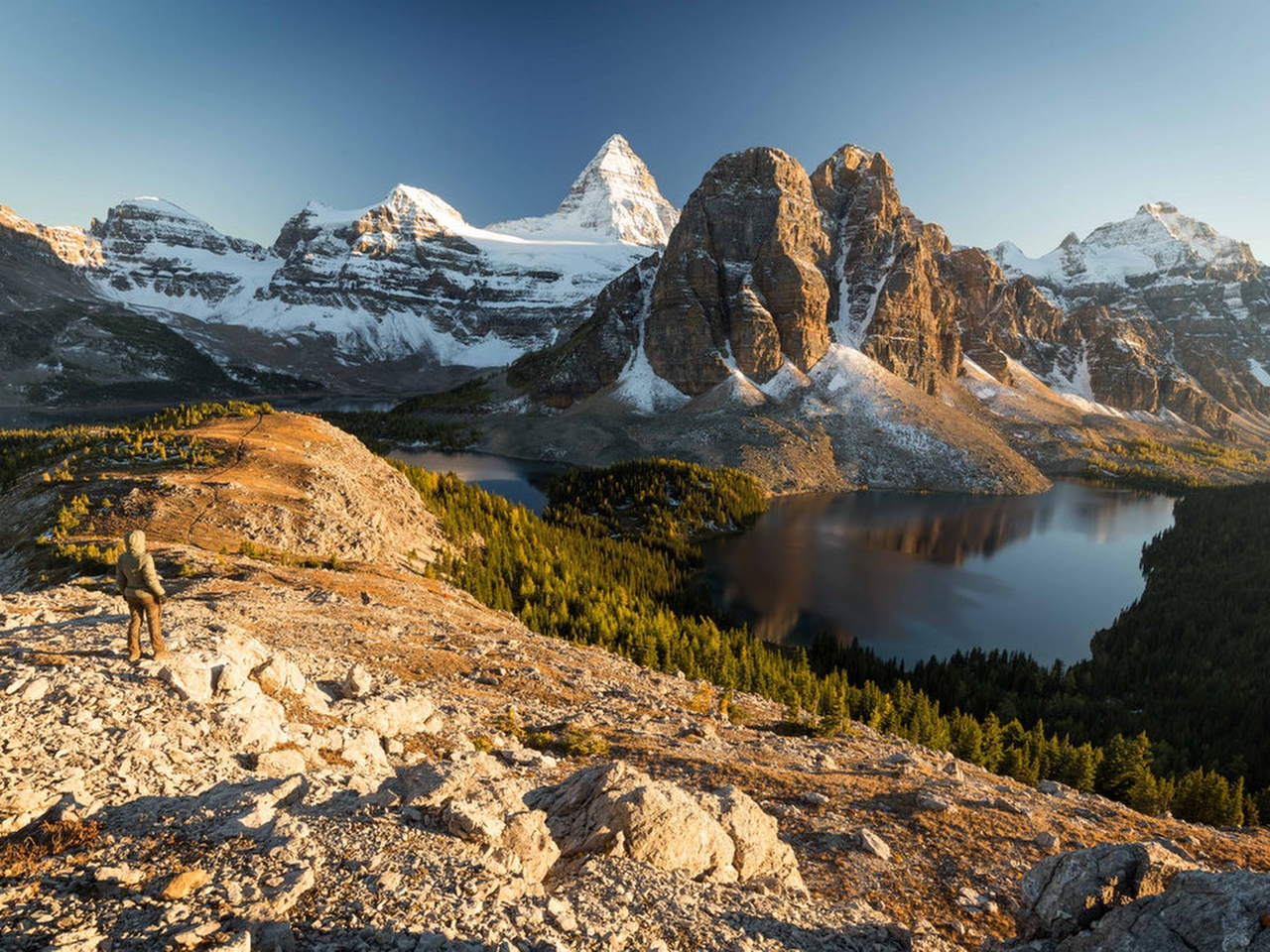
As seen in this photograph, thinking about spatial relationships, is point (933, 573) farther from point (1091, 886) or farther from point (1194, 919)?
point (1194, 919)

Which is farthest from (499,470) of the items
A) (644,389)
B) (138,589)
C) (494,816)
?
(494,816)

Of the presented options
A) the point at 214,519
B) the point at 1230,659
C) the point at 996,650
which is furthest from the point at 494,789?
the point at 1230,659

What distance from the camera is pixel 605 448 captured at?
129m

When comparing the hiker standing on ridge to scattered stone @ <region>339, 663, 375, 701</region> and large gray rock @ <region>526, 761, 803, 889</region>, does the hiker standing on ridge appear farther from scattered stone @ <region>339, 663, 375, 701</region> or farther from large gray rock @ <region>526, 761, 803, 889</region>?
large gray rock @ <region>526, 761, 803, 889</region>

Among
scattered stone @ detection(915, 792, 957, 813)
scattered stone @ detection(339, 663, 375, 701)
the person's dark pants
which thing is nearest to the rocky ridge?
scattered stone @ detection(915, 792, 957, 813)

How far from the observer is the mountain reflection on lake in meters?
48.9

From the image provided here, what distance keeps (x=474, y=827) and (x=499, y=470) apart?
116 m

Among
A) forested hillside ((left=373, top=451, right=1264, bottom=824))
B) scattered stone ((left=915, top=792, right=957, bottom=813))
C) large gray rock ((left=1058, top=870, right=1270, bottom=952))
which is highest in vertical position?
large gray rock ((left=1058, top=870, right=1270, bottom=952))

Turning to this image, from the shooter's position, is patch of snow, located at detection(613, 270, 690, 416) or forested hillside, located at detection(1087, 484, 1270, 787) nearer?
forested hillside, located at detection(1087, 484, 1270, 787)

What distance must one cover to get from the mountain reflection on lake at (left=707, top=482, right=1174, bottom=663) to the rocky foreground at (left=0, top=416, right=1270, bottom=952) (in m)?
34.9

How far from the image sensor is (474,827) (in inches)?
280

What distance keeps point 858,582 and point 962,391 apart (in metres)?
130

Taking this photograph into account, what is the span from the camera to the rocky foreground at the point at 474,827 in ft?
18.3

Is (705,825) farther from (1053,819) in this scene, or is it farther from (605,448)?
(605,448)
